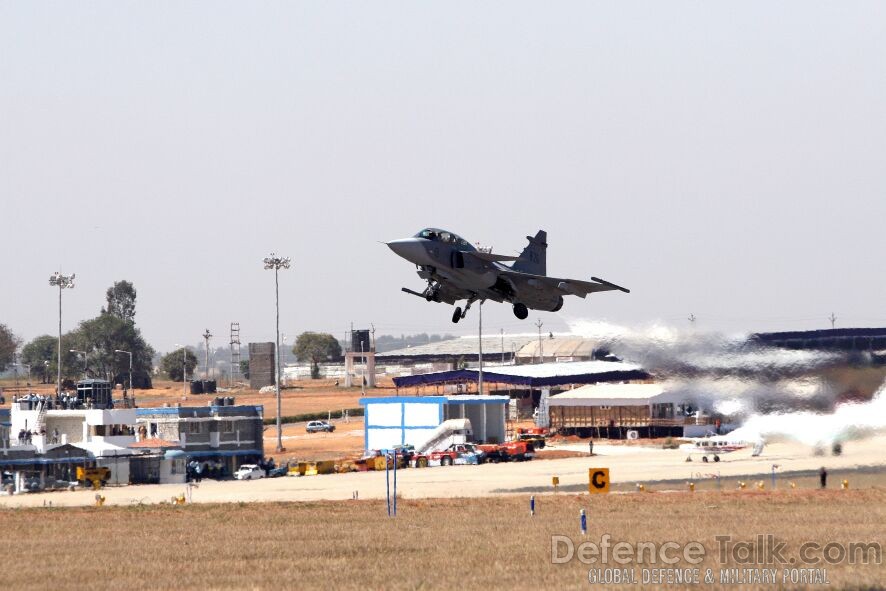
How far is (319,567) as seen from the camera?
44312 mm

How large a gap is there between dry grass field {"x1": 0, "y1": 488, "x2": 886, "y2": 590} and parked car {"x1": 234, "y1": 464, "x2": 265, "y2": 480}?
3355 cm

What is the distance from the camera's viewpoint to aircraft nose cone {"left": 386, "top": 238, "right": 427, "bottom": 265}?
55.4 m

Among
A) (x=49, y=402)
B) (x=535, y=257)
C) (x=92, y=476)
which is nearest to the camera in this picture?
(x=535, y=257)

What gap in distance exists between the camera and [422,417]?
128m

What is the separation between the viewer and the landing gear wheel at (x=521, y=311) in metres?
57.4

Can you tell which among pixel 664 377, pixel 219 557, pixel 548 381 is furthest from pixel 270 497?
pixel 548 381

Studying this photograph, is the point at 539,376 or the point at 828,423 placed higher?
the point at 539,376

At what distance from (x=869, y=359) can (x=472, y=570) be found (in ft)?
98.5

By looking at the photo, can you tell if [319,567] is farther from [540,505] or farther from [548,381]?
[548,381]

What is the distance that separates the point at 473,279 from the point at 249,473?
2211 inches

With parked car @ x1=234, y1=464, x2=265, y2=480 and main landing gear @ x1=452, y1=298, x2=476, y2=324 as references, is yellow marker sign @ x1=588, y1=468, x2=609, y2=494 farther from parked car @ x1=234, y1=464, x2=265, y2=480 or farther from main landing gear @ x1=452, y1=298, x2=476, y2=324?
parked car @ x1=234, y1=464, x2=265, y2=480

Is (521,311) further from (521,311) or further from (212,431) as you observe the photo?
(212,431)

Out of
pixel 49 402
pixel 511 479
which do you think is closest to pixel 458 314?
pixel 511 479

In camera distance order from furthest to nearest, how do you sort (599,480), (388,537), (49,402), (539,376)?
(539,376) → (49,402) → (599,480) → (388,537)
